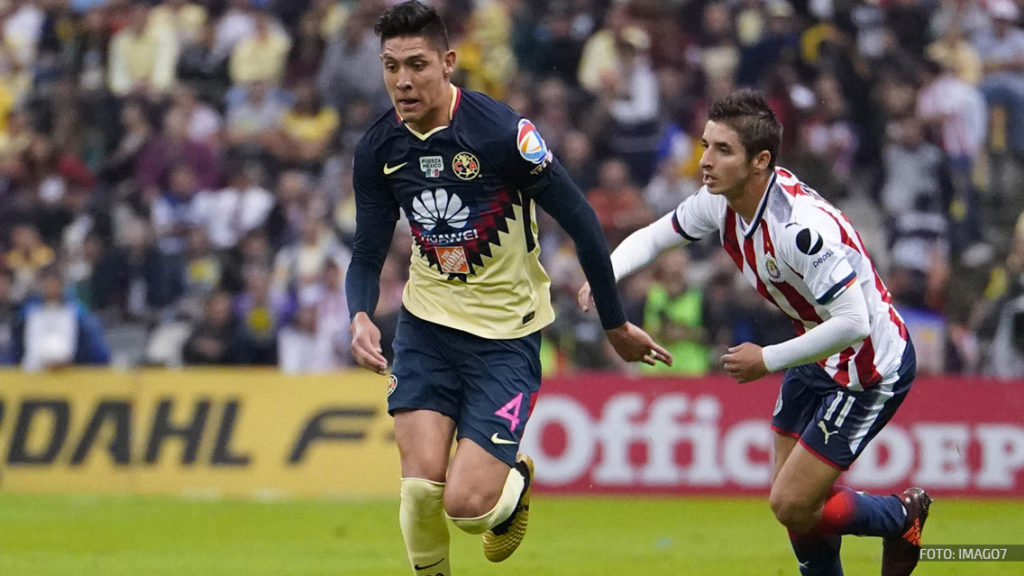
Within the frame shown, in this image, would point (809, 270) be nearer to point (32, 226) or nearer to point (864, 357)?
point (864, 357)

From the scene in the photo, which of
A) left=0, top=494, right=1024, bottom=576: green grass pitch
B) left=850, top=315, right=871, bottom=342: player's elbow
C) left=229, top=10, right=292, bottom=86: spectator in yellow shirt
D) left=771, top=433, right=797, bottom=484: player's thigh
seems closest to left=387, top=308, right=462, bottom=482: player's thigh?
left=771, top=433, right=797, bottom=484: player's thigh

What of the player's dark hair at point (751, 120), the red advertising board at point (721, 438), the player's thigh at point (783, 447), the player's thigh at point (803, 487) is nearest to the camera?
the player's dark hair at point (751, 120)

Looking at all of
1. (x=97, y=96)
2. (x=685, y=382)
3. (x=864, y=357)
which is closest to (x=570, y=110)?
(x=685, y=382)

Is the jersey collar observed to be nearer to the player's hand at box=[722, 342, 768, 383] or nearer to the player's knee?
the player's hand at box=[722, 342, 768, 383]

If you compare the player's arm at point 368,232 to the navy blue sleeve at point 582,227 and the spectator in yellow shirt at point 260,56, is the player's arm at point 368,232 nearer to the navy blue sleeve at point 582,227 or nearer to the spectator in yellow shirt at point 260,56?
the navy blue sleeve at point 582,227

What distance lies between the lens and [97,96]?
1839 cm

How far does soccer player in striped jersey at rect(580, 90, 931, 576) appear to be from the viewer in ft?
23.0

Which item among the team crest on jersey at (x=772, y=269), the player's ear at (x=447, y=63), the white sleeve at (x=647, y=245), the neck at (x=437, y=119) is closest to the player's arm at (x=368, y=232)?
the neck at (x=437, y=119)

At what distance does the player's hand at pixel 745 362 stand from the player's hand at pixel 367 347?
150cm

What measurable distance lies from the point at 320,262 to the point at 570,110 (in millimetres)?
3246

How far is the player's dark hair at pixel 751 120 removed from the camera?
23.5ft

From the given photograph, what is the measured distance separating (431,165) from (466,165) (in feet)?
0.53

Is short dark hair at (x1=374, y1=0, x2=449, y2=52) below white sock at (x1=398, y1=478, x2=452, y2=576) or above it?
above

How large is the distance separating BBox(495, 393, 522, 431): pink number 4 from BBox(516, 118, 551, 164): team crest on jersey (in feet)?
3.55
